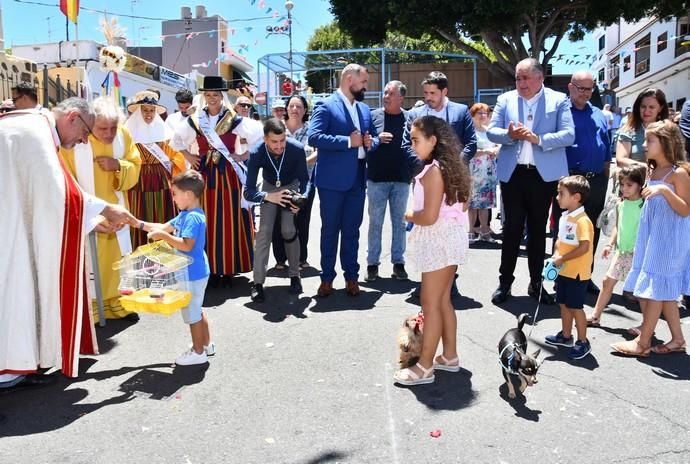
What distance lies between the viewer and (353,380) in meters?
3.96

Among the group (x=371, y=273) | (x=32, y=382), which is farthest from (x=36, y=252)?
(x=371, y=273)

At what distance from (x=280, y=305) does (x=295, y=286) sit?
0.46m

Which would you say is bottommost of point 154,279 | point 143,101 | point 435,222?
point 154,279

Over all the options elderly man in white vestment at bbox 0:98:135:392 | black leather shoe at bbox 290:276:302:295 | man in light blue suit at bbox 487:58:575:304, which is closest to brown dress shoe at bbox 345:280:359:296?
black leather shoe at bbox 290:276:302:295

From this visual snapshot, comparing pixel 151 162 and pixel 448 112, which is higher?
pixel 448 112

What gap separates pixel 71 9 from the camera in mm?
14680

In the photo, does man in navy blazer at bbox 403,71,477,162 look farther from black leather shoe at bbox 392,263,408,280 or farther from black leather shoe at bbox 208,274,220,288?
black leather shoe at bbox 208,274,220,288

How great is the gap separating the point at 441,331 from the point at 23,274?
2575 millimetres

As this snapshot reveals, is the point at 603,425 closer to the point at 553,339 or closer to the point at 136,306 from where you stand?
the point at 553,339

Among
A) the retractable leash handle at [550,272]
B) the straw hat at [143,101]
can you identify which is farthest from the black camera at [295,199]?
the retractable leash handle at [550,272]

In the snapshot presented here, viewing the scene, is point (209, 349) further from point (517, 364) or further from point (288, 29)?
point (288, 29)

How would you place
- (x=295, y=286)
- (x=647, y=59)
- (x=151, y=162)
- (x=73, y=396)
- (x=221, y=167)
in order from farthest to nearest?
(x=647, y=59)
(x=221, y=167)
(x=151, y=162)
(x=295, y=286)
(x=73, y=396)

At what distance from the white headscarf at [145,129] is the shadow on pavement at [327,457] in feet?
13.8

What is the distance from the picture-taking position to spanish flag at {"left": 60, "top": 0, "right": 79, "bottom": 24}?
14625 millimetres
